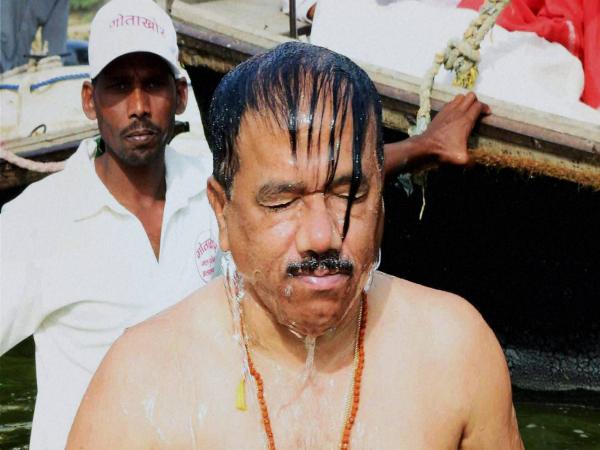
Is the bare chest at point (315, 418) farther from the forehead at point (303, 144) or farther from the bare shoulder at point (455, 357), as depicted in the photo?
the forehead at point (303, 144)

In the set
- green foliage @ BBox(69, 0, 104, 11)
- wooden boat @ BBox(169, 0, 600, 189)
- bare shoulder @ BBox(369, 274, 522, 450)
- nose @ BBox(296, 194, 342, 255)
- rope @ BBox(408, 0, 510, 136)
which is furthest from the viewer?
green foliage @ BBox(69, 0, 104, 11)

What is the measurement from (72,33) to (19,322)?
16.7 metres

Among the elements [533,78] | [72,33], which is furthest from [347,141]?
[72,33]

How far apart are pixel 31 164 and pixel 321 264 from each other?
199 inches

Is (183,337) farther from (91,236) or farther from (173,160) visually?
(173,160)

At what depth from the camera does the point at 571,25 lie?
5.60m

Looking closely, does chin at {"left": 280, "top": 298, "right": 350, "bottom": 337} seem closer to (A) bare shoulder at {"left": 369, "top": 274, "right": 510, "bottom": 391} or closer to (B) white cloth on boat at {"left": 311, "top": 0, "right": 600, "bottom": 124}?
(A) bare shoulder at {"left": 369, "top": 274, "right": 510, "bottom": 391}

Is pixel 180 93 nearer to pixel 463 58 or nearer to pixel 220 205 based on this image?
pixel 463 58

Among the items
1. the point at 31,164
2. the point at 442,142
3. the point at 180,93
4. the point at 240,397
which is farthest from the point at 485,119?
the point at 31,164

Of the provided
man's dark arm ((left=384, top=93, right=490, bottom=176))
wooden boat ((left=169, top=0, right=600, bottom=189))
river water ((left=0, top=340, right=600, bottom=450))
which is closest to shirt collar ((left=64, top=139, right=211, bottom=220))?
man's dark arm ((left=384, top=93, right=490, bottom=176))

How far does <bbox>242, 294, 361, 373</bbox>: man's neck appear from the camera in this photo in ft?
8.52

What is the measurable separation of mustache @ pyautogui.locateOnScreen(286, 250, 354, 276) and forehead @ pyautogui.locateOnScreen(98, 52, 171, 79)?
179 centimetres

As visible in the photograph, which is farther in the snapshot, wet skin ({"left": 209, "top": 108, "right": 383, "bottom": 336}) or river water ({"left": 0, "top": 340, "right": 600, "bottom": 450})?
river water ({"left": 0, "top": 340, "right": 600, "bottom": 450})

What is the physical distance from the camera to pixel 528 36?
5.51 meters
